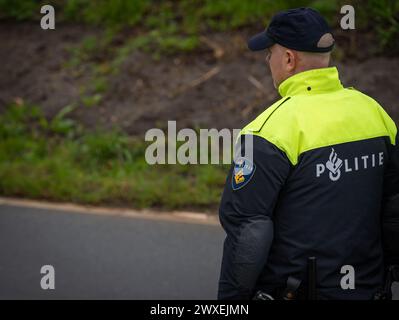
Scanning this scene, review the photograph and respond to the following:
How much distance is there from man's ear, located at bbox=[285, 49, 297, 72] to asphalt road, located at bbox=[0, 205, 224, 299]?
276 centimetres

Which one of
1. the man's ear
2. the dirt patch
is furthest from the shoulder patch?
the dirt patch

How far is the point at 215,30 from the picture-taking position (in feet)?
31.5

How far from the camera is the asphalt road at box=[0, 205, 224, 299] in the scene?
522cm

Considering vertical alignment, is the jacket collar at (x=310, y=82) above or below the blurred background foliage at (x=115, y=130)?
below

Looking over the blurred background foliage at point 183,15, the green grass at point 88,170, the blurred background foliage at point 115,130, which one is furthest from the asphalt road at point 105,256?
the blurred background foliage at point 183,15

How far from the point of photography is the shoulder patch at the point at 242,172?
8.66 feet

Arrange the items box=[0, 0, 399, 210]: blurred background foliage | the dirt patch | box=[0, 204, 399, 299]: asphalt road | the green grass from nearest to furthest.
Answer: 1. box=[0, 204, 399, 299]: asphalt road
2. the green grass
3. box=[0, 0, 399, 210]: blurred background foliage
4. the dirt patch

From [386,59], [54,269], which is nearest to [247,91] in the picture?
[386,59]

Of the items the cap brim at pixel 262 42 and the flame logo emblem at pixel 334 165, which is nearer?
the flame logo emblem at pixel 334 165

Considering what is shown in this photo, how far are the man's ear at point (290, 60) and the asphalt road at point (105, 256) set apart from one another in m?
2.75

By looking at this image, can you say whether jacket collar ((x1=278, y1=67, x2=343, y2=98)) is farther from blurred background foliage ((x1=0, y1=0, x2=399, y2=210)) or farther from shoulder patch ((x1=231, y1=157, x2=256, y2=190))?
blurred background foliage ((x1=0, y1=0, x2=399, y2=210))

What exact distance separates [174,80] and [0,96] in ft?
7.68

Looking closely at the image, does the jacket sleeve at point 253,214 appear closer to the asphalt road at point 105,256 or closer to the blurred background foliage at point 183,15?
the asphalt road at point 105,256

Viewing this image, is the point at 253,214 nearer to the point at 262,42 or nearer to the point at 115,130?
the point at 262,42
